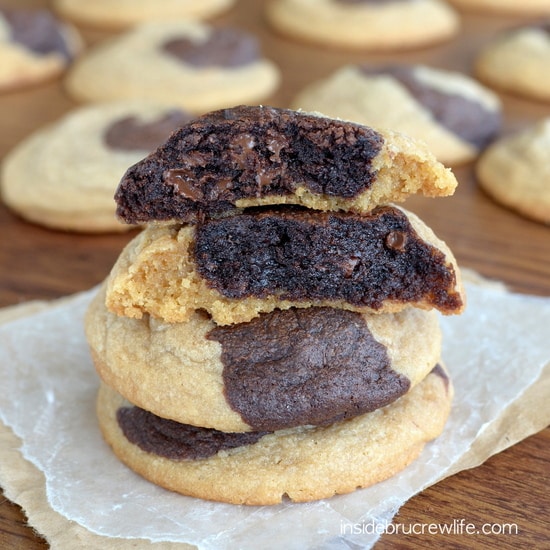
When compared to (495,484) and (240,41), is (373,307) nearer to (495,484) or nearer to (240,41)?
(495,484)

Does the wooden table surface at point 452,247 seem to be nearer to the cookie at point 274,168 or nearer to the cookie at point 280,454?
the cookie at point 280,454

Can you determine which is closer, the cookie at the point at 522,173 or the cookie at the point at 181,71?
the cookie at the point at 522,173

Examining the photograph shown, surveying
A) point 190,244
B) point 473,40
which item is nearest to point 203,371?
point 190,244

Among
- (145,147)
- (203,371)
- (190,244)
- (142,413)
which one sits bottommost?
(145,147)

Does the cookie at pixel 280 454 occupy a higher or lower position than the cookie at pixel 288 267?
lower

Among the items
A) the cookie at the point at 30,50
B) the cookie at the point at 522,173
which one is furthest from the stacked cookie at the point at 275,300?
the cookie at the point at 30,50

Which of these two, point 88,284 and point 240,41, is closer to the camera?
point 88,284
